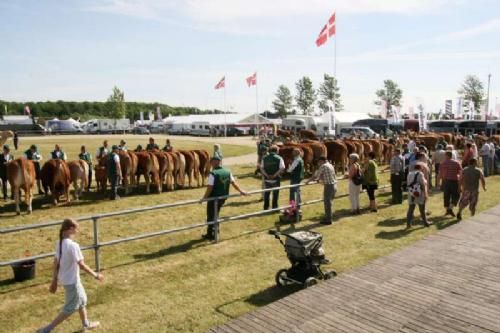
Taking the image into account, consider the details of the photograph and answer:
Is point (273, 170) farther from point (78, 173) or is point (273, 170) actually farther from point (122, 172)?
point (78, 173)

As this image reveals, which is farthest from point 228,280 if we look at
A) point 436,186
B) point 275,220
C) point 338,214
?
point 436,186

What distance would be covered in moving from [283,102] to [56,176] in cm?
8247

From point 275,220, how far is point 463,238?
451cm

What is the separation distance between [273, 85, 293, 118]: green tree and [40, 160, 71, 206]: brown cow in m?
81.2

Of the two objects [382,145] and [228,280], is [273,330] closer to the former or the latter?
[228,280]

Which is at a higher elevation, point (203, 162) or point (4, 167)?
point (4, 167)

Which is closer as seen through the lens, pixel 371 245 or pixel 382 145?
pixel 371 245

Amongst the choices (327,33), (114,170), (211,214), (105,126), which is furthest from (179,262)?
(105,126)

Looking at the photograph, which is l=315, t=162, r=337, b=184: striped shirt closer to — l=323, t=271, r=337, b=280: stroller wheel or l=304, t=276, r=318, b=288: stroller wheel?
l=323, t=271, r=337, b=280: stroller wheel

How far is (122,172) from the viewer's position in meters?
15.0

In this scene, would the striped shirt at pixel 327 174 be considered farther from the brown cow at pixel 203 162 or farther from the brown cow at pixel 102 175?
the brown cow at pixel 102 175

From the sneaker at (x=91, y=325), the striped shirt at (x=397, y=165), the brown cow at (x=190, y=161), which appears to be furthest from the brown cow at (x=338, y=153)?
the sneaker at (x=91, y=325)

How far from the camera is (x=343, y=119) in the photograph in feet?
191

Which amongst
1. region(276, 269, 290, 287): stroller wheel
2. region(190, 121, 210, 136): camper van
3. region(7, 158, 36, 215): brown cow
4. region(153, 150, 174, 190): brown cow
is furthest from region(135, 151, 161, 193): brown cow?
region(190, 121, 210, 136): camper van
